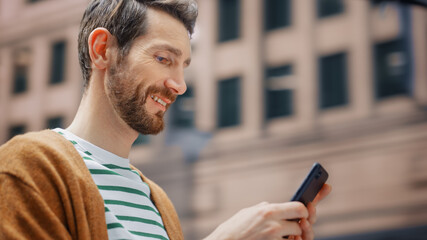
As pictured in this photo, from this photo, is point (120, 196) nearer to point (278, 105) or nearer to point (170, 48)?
point (170, 48)

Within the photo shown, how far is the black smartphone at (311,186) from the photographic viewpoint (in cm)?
125

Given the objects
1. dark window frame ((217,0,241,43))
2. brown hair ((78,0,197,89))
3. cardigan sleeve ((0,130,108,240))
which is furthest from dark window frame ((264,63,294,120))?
cardigan sleeve ((0,130,108,240))

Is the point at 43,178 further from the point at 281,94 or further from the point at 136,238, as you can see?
the point at 281,94

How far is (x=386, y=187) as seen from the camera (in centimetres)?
810

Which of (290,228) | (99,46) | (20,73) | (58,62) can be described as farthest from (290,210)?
(20,73)

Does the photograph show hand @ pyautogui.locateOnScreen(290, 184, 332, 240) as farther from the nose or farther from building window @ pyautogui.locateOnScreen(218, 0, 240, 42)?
building window @ pyautogui.locateOnScreen(218, 0, 240, 42)

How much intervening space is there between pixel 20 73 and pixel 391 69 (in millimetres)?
6703

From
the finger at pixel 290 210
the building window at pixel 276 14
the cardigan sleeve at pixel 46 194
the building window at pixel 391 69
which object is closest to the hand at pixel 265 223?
the finger at pixel 290 210

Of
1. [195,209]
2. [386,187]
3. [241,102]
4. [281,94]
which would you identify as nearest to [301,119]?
[281,94]

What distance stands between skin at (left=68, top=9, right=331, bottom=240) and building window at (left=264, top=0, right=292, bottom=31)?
328 inches

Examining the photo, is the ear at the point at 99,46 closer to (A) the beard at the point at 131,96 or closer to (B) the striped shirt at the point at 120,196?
(A) the beard at the point at 131,96

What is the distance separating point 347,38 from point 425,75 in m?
1.48

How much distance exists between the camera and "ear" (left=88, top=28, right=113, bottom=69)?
4.43 feet

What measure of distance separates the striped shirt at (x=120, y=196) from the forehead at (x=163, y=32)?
0.30 metres
